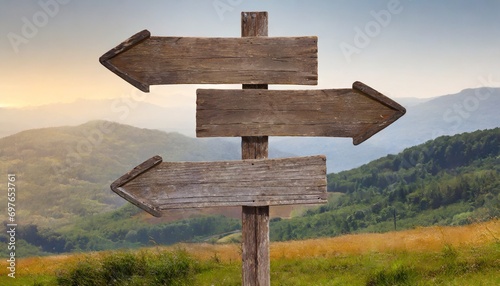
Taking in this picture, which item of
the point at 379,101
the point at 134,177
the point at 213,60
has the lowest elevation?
the point at 134,177

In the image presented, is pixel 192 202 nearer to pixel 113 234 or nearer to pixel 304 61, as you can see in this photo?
pixel 304 61

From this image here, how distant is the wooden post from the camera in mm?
7840

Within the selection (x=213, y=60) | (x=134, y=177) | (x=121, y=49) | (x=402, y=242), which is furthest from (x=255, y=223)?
(x=402, y=242)

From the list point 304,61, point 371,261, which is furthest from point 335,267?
point 304,61

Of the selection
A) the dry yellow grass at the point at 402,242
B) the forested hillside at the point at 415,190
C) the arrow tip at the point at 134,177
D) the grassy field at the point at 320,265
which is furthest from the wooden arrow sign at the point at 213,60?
the forested hillside at the point at 415,190

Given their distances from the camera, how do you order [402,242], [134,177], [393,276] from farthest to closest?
[402,242], [393,276], [134,177]

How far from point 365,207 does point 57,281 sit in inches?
911

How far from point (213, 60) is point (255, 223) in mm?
2405

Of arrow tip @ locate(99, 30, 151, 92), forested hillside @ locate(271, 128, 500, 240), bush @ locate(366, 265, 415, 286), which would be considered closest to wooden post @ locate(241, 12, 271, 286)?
arrow tip @ locate(99, 30, 151, 92)

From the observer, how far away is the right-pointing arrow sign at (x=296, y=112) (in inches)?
303

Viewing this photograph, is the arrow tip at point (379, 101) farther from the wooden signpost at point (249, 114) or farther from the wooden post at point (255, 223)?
the wooden post at point (255, 223)

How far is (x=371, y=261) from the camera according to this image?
507 inches

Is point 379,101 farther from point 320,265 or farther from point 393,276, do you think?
point 320,265

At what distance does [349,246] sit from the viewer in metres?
15.1
